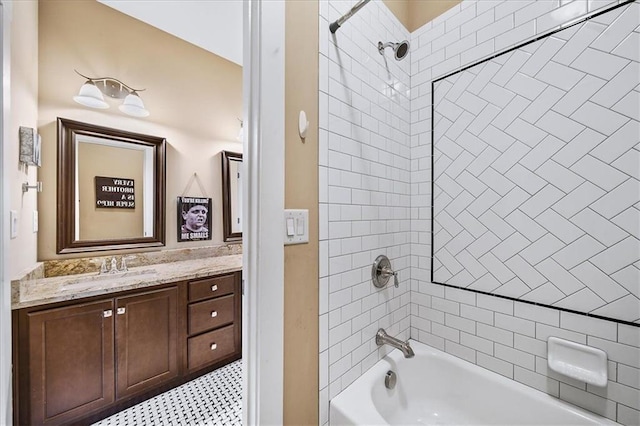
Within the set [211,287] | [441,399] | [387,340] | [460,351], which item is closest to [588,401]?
[460,351]

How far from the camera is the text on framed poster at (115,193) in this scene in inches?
81.5

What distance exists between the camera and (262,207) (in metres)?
0.86

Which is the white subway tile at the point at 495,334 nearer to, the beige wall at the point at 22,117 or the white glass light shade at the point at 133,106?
the beige wall at the point at 22,117

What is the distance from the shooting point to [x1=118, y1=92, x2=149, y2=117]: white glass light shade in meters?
2.14

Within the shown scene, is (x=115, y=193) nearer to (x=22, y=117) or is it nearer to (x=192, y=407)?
(x=22, y=117)

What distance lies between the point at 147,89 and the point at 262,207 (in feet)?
7.39

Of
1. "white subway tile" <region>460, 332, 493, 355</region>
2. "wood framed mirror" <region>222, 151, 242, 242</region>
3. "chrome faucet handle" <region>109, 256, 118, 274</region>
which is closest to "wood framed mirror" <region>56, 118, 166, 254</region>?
"chrome faucet handle" <region>109, 256, 118, 274</region>

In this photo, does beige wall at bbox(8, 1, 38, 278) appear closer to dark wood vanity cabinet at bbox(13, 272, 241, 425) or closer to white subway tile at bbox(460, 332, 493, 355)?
dark wood vanity cabinet at bbox(13, 272, 241, 425)

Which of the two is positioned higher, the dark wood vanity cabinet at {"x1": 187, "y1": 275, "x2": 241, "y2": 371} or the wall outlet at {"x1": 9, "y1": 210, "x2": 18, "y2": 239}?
the wall outlet at {"x1": 9, "y1": 210, "x2": 18, "y2": 239}

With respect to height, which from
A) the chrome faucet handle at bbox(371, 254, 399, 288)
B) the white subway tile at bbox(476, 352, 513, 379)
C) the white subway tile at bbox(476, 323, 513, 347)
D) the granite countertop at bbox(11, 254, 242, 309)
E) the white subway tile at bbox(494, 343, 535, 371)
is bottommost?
the white subway tile at bbox(476, 352, 513, 379)

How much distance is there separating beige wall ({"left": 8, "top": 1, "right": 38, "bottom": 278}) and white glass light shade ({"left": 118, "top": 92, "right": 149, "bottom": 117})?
0.49m

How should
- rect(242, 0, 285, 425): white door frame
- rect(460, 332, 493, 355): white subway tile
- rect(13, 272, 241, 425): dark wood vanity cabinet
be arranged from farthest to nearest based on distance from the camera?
rect(13, 272, 241, 425): dark wood vanity cabinet → rect(460, 332, 493, 355): white subway tile → rect(242, 0, 285, 425): white door frame

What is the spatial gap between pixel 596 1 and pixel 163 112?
287cm

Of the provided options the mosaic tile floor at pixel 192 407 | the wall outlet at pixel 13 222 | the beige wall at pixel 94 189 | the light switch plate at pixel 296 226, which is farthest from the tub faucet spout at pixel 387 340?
the beige wall at pixel 94 189
